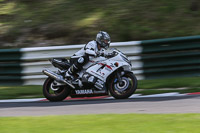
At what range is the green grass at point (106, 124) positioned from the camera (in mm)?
5109

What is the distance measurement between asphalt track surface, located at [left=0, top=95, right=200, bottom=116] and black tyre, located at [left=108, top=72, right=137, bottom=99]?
267 millimetres

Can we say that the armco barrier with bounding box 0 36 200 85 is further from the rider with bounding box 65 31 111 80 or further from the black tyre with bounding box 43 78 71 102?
the black tyre with bounding box 43 78 71 102

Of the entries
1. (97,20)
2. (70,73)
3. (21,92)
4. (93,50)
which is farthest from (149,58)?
(21,92)

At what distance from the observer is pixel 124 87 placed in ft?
27.6

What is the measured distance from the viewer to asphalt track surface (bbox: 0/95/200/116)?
6.76 meters

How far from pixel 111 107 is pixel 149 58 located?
353 cm

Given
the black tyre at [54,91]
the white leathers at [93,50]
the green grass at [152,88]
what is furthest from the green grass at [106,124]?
the green grass at [152,88]

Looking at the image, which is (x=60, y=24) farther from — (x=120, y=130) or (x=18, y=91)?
(x=120, y=130)

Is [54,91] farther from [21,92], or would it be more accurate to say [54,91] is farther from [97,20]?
[97,20]

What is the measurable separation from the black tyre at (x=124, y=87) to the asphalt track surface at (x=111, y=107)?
267mm

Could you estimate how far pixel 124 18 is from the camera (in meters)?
12.6

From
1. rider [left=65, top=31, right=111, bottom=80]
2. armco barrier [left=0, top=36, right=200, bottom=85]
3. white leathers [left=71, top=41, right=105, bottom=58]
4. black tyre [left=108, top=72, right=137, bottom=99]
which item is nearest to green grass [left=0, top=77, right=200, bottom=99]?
armco barrier [left=0, top=36, right=200, bottom=85]

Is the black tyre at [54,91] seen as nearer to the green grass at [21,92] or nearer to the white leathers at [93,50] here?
the green grass at [21,92]

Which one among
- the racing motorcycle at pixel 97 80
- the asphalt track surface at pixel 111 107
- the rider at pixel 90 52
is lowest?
the asphalt track surface at pixel 111 107
